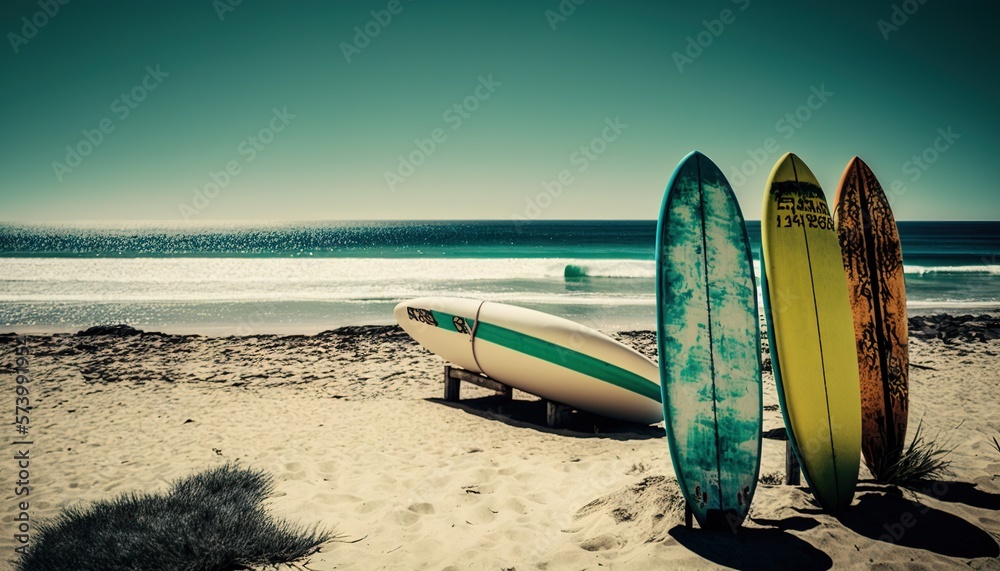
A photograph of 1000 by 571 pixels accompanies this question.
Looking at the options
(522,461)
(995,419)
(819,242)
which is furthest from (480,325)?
(995,419)

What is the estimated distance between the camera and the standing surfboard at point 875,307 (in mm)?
3039

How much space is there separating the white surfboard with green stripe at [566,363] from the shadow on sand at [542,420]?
5.2 inches

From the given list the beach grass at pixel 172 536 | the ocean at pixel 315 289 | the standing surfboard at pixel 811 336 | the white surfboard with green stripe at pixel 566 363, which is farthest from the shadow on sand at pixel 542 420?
the ocean at pixel 315 289

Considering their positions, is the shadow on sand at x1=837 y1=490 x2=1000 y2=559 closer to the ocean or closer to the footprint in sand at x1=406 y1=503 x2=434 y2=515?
the footprint in sand at x1=406 y1=503 x2=434 y2=515

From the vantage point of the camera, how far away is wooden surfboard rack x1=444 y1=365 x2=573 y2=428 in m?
4.79

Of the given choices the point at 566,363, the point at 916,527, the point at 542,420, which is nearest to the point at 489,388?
the point at 542,420

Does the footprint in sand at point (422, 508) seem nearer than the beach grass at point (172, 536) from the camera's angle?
No

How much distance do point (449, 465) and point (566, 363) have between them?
4.78ft

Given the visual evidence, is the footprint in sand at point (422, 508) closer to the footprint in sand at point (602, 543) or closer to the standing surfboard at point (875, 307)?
the footprint in sand at point (602, 543)

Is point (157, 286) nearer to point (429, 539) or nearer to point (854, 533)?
point (429, 539)

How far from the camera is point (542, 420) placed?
5043 mm

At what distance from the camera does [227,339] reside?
341 inches

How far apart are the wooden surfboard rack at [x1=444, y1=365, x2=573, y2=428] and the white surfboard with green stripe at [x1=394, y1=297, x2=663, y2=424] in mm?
72

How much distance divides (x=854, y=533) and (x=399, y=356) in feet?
19.9
